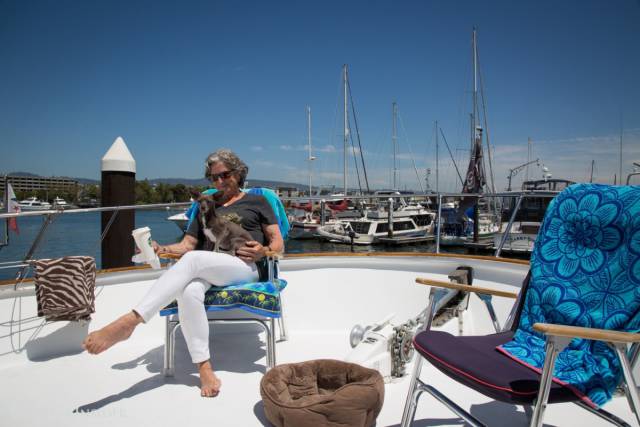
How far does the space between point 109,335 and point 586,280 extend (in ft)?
6.04

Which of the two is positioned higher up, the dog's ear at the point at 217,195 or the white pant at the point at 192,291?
the dog's ear at the point at 217,195

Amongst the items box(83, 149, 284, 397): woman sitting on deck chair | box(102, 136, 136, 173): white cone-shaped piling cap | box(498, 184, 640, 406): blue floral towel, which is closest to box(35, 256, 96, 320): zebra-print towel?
box(83, 149, 284, 397): woman sitting on deck chair

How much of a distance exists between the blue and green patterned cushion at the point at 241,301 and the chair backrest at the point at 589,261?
1.07 m

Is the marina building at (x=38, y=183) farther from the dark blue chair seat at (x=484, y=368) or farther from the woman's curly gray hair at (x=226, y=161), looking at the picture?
the dark blue chair seat at (x=484, y=368)

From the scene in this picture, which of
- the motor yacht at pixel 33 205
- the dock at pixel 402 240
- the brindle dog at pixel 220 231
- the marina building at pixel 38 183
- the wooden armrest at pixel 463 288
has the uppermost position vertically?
the marina building at pixel 38 183

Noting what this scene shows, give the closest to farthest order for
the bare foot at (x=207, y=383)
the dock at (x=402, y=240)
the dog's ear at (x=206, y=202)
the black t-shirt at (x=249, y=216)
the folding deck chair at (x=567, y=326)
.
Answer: the folding deck chair at (x=567, y=326) < the bare foot at (x=207, y=383) < the dog's ear at (x=206, y=202) < the black t-shirt at (x=249, y=216) < the dock at (x=402, y=240)

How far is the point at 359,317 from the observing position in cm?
275

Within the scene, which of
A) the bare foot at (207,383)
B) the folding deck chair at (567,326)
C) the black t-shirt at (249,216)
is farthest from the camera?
the black t-shirt at (249,216)

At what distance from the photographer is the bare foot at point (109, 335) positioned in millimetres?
1603

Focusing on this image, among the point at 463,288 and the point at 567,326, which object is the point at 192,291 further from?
the point at 567,326

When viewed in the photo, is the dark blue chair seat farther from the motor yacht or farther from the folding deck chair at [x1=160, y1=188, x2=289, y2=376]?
the motor yacht

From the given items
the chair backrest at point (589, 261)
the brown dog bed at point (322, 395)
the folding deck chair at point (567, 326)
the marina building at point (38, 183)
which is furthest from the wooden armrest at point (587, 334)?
the marina building at point (38, 183)

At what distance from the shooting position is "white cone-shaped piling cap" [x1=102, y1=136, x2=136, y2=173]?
3.35 m

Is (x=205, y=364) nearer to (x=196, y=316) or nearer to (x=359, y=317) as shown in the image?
(x=196, y=316)
